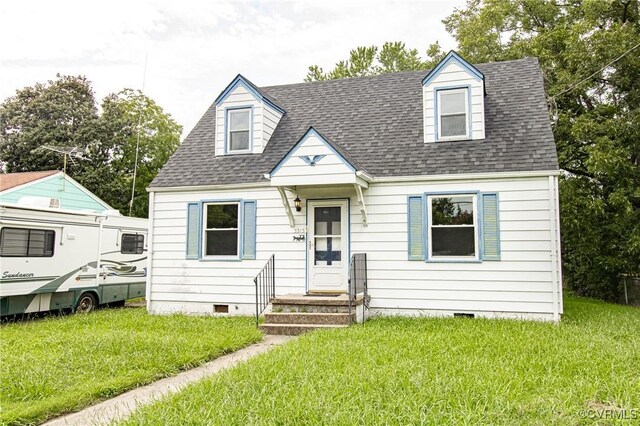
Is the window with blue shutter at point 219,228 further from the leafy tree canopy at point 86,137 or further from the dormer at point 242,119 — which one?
the leafy tree canopy at point 86,137

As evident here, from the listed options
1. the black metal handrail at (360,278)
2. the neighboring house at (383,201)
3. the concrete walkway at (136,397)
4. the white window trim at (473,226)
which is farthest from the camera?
the white window trim at (473,226)

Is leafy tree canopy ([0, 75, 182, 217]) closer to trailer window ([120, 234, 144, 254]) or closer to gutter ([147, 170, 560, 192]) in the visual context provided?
trailer window ([120, 234, 144, 254])

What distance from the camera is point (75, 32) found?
25.3ft

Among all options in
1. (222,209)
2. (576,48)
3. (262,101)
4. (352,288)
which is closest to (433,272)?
(352,288)

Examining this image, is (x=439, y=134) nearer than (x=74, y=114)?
Yes

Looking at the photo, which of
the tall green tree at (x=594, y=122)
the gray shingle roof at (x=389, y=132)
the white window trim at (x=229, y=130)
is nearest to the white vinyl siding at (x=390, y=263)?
the gray shingle roof at (x=389, y=132)

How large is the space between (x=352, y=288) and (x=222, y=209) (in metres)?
4.02

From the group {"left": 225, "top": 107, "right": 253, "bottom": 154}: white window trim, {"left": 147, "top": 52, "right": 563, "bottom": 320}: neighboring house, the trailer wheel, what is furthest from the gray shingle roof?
the trailer wheel

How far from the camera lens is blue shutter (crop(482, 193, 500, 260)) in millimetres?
9461

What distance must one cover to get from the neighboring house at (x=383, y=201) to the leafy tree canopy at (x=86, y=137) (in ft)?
55.5

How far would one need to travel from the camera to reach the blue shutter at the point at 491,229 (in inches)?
372

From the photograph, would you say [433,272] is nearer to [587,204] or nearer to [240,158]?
[240,158]

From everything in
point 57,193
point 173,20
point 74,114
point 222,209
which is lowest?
point 222,209

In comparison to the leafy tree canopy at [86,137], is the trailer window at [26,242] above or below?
below
